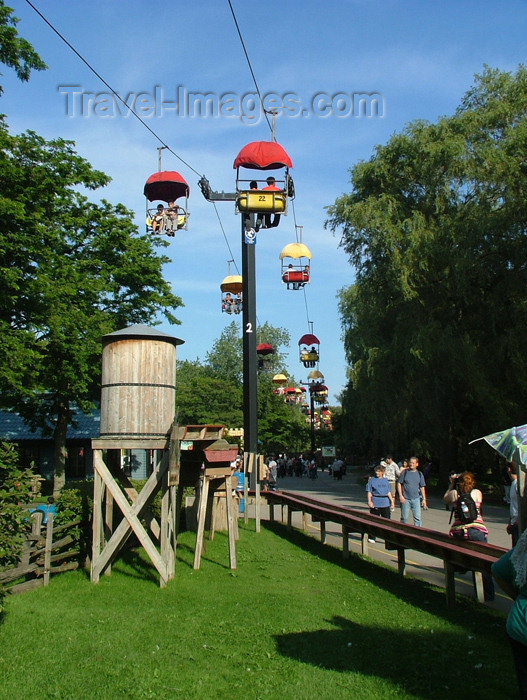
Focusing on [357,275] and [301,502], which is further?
[357,275]

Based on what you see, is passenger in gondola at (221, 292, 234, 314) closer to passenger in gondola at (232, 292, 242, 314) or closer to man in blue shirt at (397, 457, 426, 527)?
passenger in gondola at (232, 292, 242, 314)

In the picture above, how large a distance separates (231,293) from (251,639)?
61.1 ft

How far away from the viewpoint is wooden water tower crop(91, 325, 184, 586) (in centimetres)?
1073

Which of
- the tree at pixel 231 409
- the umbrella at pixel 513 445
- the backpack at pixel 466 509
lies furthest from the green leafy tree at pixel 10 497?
the tree at pixel 231 409

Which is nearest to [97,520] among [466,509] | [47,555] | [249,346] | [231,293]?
[47,555]

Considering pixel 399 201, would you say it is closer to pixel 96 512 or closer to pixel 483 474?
pixel 483 474

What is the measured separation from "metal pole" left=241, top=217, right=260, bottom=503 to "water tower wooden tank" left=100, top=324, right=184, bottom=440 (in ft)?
28.2

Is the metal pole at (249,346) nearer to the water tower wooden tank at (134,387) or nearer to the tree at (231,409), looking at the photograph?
the water tower wooden tank at (134,387)

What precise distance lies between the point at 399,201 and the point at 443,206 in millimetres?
2196

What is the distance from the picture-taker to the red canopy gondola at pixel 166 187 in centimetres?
1691

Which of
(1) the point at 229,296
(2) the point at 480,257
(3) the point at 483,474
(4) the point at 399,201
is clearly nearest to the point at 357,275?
(4) the point at 399,201

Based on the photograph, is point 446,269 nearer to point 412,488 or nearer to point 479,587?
point 412,488

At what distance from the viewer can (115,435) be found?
36.9ft

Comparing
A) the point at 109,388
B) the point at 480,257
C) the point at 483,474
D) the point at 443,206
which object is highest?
the point at 443,206
